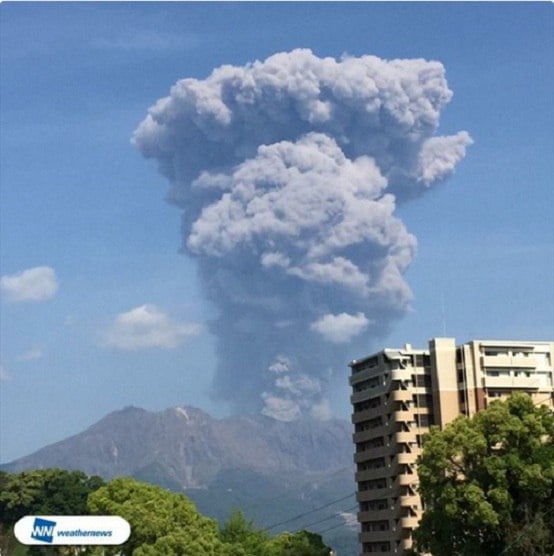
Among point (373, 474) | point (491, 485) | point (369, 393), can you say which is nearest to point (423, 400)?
point (369, 393)

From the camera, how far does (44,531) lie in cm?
2917

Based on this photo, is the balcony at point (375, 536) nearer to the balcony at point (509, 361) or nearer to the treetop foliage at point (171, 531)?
the treetop foliage at point (171, 531)

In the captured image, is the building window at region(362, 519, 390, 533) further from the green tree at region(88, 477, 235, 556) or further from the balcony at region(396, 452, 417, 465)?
the green tree at region(88, 477, 235, 556)

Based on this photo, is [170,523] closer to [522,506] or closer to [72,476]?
[522,506]

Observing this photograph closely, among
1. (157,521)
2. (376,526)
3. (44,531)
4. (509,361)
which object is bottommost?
(44,531)

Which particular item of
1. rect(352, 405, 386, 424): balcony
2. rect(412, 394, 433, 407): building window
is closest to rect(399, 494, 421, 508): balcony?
rect(412, 394, 433, 407): building window

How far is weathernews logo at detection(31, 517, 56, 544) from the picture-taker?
95.6ft

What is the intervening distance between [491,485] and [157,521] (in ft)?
66.6

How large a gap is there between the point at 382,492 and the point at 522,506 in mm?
36395

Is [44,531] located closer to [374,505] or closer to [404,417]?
[404,417]

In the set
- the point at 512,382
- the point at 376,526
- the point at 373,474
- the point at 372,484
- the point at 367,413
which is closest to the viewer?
the point at 376,526

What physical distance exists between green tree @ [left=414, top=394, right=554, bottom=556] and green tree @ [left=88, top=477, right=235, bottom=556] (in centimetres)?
1469

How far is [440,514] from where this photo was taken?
60969 mm

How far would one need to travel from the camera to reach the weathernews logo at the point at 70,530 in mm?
Result: 29078
